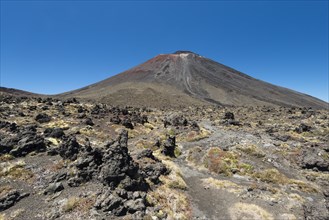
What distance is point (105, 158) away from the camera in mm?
21703

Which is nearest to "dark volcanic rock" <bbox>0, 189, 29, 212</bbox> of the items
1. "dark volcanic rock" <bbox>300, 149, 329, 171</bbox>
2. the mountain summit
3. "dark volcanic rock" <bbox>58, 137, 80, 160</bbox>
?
"dark volcanic rock" <bbox>58, 137, 80, 160</bbox>

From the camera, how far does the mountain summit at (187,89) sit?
12579 cm

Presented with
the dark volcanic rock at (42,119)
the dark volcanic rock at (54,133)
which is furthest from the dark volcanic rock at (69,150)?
the dark volcanic rock at (42,119)

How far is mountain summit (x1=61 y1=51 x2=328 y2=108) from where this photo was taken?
125788mm

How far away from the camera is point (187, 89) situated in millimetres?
151500

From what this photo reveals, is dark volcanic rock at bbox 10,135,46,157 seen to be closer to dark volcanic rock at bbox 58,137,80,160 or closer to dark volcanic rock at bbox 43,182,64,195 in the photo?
dark volcanic rock at bbox 58,137,80,160

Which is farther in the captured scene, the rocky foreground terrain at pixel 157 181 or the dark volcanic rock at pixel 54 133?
the dark volcanic rock at pixel 54 133

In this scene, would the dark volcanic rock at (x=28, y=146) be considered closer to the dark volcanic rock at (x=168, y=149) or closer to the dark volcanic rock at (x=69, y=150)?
the dark volcanic rock at (x=69, y=150)

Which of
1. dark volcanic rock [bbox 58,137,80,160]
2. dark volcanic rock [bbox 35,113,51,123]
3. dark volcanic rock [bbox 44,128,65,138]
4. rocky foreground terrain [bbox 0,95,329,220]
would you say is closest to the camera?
rocky foreground terrain [bbox 0,95,329,220]

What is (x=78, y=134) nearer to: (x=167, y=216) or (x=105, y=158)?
(x=105, y=158)

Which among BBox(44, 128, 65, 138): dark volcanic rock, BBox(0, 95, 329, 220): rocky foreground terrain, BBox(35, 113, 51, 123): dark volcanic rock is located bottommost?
BBox(0, 95, 329, 220): rocky foreground terrain

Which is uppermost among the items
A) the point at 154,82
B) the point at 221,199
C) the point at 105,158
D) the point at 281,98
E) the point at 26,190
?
the point at 154,82

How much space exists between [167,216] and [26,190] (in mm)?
12281

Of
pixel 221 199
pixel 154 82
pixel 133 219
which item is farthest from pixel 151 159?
pixel 154 82
